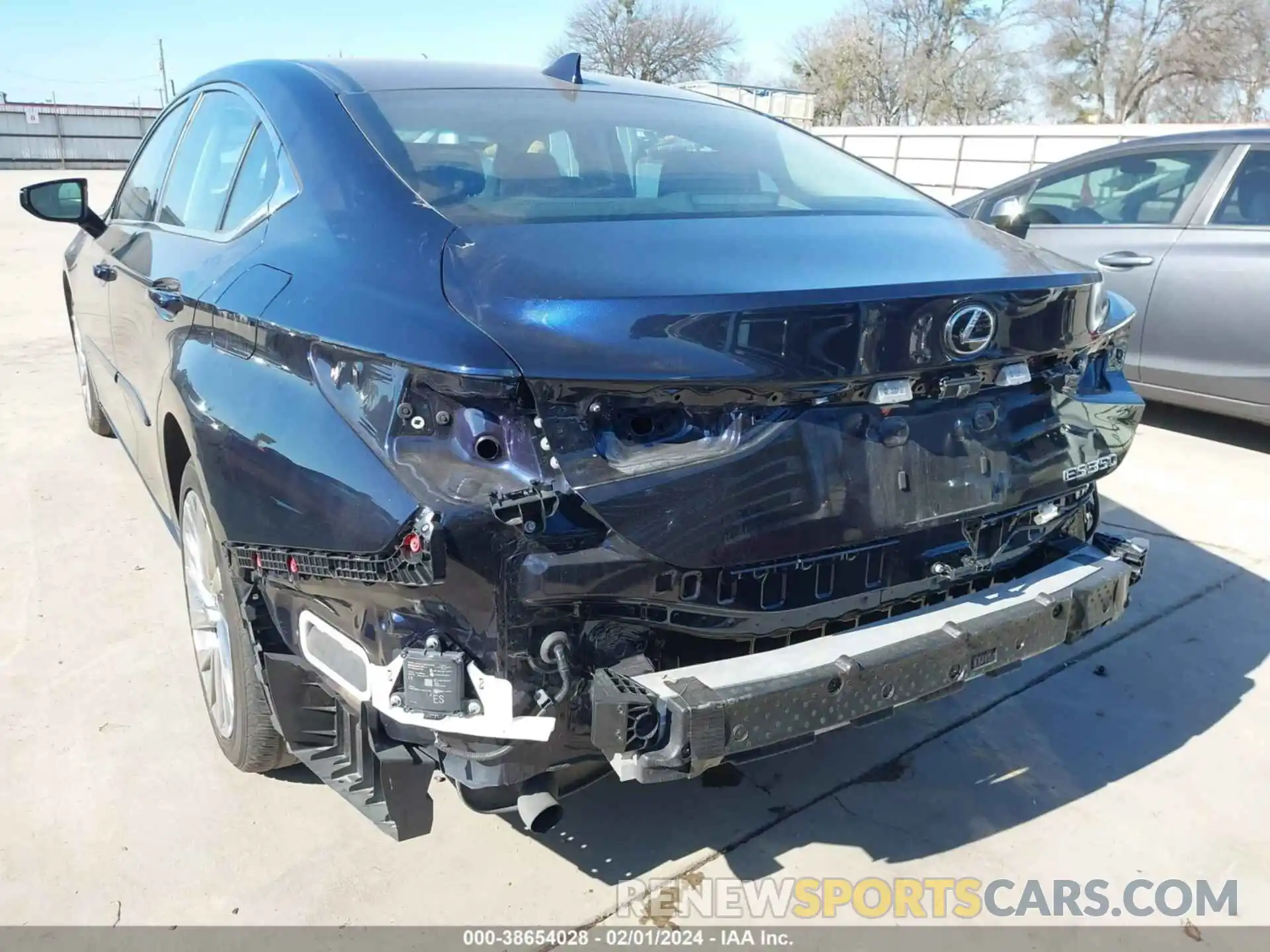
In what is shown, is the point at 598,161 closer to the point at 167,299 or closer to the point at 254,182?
the point at 254,182

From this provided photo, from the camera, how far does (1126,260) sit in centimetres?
544

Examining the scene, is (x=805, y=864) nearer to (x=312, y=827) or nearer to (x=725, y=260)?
(x=312, y=827)

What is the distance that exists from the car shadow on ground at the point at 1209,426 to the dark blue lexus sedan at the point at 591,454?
375cm

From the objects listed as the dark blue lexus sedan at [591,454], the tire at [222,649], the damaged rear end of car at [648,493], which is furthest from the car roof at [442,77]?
the tire at [222,649]

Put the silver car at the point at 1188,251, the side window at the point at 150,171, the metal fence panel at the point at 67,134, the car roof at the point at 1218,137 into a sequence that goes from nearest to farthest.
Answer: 1. the side window at the point at 150,171
2. the silver car at the point at 1188,251
3. the car roof at the point at 1218,137
4. the metal fence panel at the point at 67,134

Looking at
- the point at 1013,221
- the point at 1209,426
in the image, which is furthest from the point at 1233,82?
the point at 1013,221

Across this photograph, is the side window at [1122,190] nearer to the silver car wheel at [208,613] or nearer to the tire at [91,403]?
the silver car wheel at [208,613]

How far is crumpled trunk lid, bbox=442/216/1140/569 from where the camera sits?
1.76 metres

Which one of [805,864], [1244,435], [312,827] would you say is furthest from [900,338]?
[1244,435]

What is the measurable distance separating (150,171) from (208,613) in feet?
6.31

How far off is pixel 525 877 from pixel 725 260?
4.69ft

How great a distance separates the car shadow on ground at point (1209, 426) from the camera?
5707mm

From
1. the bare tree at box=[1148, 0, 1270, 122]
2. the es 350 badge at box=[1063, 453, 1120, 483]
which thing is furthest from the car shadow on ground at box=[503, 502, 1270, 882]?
the bare tree at box=[1148, 0, 1270, 122]

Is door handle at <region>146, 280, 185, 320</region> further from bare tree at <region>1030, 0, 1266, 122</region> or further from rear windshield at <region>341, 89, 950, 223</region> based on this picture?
bare tree at <region>1030, 0, 1266, 122</region>
